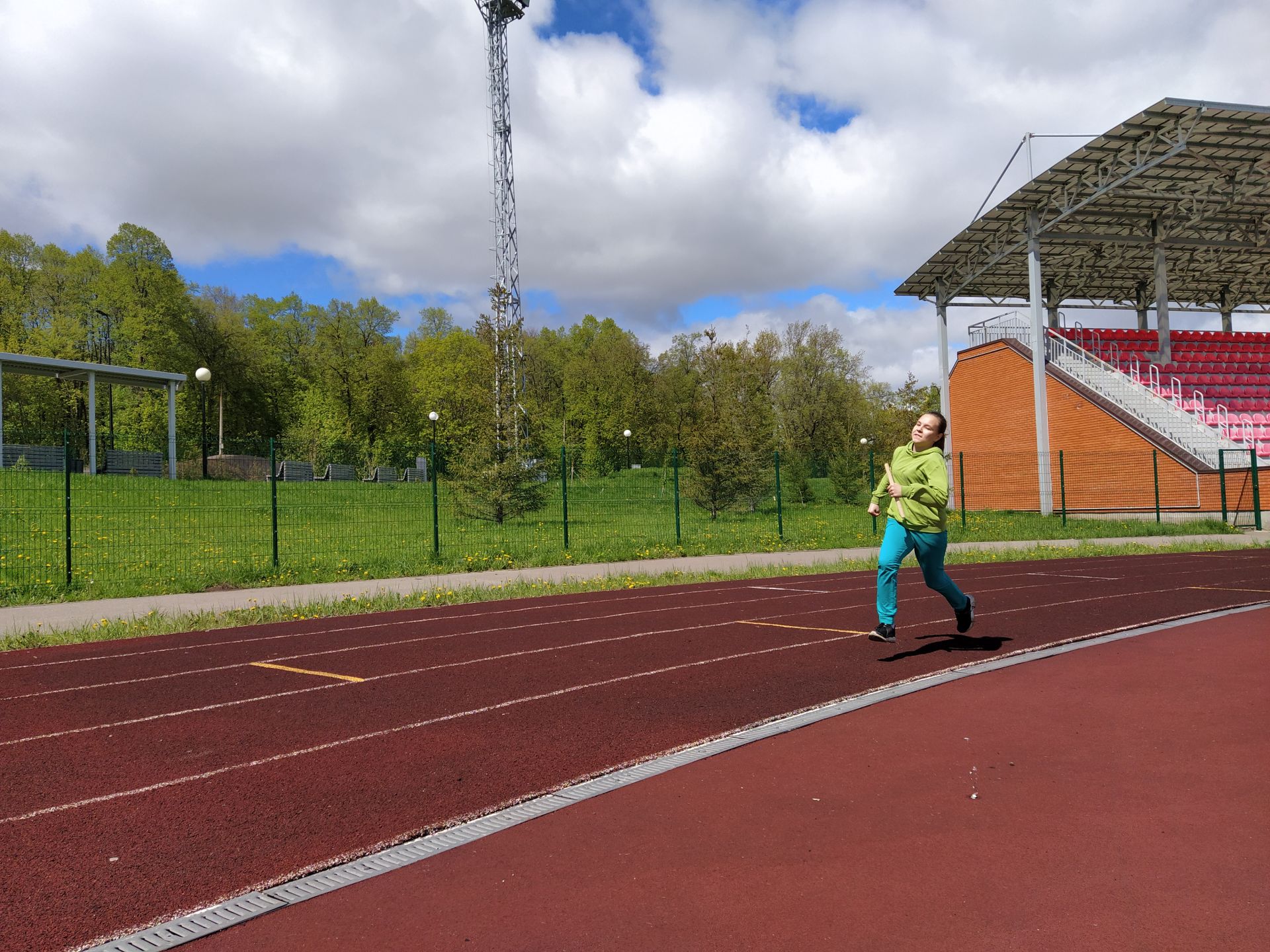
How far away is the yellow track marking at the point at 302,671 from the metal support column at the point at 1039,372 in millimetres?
23937

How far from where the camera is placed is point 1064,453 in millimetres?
28594

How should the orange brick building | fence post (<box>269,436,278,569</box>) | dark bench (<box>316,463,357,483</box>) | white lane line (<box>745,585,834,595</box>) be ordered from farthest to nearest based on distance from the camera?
dark bench (<box>316,463,357,483</box>), the orange brick building, fence post (<box>269,436,278,569</box>), white lane line (<box>745,585,834,595</box>)

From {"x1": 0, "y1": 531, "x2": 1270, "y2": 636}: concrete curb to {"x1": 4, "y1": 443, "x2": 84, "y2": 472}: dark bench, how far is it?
52.6 feet

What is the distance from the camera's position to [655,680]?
22.6ft

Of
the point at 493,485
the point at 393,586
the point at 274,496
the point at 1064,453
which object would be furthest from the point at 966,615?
the point at 1064,453

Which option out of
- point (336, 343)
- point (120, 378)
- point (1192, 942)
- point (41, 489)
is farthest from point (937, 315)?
point (336, 343)

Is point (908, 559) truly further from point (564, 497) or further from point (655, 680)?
point (655, 680)

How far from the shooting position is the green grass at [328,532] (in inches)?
586

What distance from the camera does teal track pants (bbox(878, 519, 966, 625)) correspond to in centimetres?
732

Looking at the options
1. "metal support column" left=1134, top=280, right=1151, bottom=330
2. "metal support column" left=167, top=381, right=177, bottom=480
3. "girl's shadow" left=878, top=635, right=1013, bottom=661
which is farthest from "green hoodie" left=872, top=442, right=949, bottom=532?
"metal support column" left=1134, top=280, right=1151, bottom=330

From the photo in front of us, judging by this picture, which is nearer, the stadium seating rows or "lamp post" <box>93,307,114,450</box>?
the stadium seating rows

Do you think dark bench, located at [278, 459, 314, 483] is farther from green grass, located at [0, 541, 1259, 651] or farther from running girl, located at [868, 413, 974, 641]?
running girl, located at [868, 413, 974, 641]

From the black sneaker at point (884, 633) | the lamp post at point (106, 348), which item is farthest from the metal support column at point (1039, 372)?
the lamp post at point (106, 348)

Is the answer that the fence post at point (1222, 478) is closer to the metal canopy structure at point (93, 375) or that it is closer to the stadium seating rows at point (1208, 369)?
the stadium seating rows at point (1208, 369)
